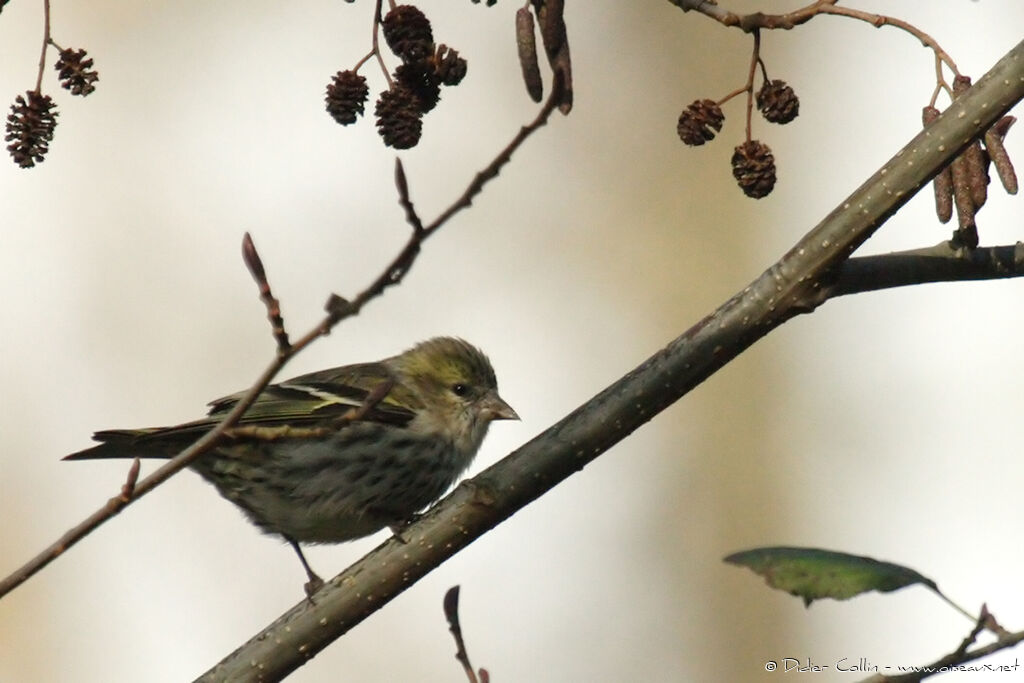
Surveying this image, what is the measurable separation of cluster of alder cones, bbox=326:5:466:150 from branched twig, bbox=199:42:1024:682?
0.64 metres

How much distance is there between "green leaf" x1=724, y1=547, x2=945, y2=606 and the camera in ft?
7.20

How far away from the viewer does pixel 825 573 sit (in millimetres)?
2225

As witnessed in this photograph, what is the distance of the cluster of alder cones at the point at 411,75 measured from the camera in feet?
8.33

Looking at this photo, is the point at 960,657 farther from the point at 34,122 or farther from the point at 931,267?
the point at 34,122

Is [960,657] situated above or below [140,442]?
below

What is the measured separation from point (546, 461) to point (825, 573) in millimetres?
664

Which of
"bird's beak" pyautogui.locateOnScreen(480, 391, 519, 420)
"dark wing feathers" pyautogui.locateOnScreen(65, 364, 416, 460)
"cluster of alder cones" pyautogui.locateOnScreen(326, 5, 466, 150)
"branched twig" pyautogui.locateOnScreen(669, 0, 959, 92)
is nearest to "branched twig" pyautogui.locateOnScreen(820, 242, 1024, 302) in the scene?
"branched twig" pyautogui.locateOnScreen(669, 0, 959, 92)

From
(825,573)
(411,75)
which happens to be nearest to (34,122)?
(411,75)

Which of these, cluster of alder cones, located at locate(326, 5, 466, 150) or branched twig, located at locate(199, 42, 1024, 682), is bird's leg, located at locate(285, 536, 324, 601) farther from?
cluster of alder cones, located at locate(326, 5, 466, 150)

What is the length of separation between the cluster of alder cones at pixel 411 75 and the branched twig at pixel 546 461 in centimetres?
64

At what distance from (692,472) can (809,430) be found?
2.43ft

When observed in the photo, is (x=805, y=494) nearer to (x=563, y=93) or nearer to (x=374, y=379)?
(x=374, y=379)

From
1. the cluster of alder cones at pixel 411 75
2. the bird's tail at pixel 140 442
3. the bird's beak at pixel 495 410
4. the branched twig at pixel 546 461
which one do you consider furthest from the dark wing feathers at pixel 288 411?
the cluster of alder cones at pixel 411 75

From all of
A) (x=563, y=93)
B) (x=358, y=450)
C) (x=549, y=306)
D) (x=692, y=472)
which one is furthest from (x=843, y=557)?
(x=549, y=306)
